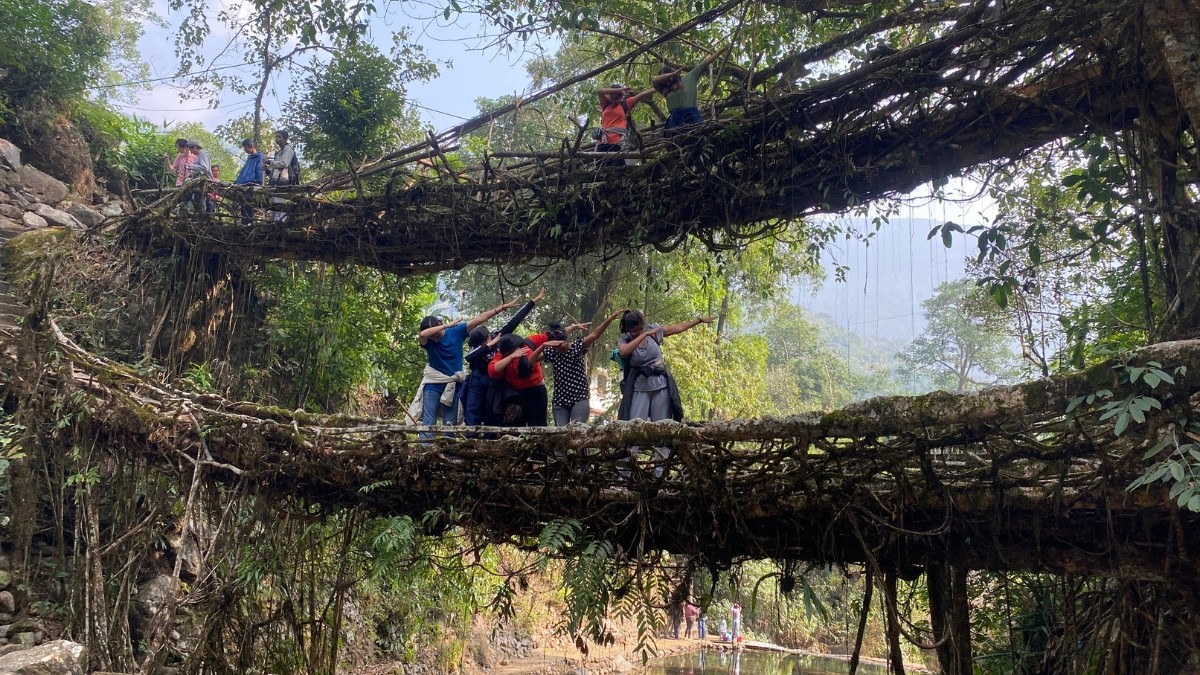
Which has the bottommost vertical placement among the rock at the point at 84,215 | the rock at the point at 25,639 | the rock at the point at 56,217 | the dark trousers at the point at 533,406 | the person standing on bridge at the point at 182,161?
the rock at the point at 25,639

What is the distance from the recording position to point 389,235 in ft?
24.5

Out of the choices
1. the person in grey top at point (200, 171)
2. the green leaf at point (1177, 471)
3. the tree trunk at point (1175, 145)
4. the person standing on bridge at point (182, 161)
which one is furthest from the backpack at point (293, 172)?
the green leaf at point (1177, 471)

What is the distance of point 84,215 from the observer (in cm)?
1012

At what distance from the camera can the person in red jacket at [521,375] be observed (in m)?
5.76

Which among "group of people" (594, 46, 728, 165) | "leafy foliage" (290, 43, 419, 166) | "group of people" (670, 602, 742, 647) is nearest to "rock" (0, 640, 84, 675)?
"group of people" (594, 46, 728, 165)

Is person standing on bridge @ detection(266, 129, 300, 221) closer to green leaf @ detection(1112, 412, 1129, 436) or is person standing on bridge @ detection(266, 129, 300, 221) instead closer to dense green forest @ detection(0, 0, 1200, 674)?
dense green forest @ detection(0, 0, 1200, 674)

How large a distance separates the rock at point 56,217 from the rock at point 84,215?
13 centimetres

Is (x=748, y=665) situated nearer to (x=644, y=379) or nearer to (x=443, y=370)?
(x=443, y=370)

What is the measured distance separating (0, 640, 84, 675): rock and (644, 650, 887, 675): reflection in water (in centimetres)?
1142

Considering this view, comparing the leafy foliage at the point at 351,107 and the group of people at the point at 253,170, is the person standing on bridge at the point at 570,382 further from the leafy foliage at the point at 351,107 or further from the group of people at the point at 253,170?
the leafy foliage at the point at 351,107

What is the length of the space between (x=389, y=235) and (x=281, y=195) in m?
1.41

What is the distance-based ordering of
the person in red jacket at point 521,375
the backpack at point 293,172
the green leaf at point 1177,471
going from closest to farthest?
the green leaf at point 1177,471 < the person in red jacket at point 521,375 < the backpack at point 293,172

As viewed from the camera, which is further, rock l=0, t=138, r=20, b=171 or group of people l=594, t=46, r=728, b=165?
rock l=0, t=138, r=20, b=171

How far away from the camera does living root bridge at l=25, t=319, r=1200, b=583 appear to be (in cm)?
326
